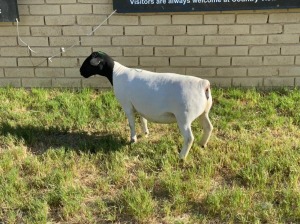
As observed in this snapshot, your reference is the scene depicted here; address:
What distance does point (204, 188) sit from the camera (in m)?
3.79

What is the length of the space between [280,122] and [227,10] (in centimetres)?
169

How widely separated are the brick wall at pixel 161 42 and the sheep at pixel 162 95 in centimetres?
155

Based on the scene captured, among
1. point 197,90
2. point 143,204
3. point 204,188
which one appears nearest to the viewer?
point 143,204

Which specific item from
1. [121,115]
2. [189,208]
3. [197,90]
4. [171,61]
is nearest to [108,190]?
[189,208]

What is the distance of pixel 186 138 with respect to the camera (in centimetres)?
416

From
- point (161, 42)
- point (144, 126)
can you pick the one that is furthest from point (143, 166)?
point (161, 42)

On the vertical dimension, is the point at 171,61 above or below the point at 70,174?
above

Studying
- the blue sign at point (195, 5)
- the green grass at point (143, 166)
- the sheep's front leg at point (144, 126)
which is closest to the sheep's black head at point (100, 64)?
the sheep's front leg at point (144, 126)

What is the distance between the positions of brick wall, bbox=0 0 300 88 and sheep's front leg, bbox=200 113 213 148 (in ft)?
6.01

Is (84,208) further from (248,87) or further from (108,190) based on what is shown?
(248,87)

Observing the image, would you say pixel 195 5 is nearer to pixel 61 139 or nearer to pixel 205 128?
pixel 205 128

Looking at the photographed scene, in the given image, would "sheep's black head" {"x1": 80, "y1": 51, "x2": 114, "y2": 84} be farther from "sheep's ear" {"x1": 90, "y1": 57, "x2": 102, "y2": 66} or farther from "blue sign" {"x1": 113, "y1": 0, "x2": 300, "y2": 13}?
"blue sign" {"x1": 113, "y1": 0, "x2": 300, "y2": 13}

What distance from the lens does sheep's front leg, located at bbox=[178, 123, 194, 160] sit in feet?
13.5

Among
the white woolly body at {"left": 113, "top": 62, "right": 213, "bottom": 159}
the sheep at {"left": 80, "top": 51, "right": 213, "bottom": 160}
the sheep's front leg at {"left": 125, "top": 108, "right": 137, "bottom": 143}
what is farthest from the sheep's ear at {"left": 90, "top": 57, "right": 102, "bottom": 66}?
the sheep's front leg at {"left": 125, "top": 108, "right": 137, "bottom": 143}
